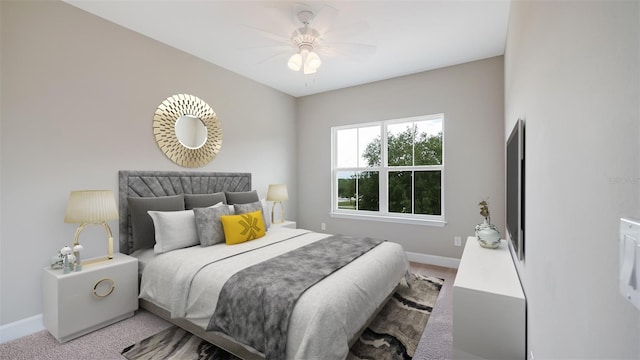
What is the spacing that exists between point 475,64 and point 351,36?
180cm

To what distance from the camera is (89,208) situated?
87.4 inches

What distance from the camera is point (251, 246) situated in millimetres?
2709

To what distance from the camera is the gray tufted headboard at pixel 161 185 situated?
279 centimetres

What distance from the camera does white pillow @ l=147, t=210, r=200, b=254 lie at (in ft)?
8.45

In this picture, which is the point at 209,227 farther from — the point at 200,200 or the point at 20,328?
the point at 20,328

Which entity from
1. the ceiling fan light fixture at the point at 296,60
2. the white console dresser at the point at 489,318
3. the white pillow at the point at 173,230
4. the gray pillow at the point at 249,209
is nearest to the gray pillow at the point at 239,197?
the gray pillow at the point at 249,209

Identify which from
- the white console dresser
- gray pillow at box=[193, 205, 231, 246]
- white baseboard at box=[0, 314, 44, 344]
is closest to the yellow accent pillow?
gray pillow at box=[193, 205, 231, 246]

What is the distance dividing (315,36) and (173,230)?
236 cm

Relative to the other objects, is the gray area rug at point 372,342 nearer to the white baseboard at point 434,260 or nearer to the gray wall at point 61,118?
the gray wall at point 61,118

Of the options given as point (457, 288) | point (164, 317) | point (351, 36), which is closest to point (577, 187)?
point (457, 288)

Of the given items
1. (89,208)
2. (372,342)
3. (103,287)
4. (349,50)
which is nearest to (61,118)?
(89,208)

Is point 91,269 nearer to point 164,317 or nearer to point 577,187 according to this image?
point 164,317

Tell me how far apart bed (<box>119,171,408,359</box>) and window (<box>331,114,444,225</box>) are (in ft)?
4.78

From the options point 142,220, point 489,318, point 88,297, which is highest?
point 142,220
